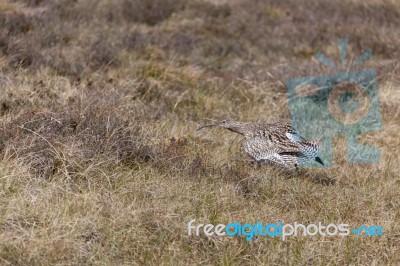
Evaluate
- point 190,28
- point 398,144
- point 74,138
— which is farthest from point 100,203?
point 190,28

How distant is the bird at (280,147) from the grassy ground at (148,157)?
0.12 m

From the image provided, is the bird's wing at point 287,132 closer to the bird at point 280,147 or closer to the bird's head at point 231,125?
the bird at point 280,147

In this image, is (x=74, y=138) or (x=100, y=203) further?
(x=74, y=138)

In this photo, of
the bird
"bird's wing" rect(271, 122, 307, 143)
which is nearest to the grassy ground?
the bird

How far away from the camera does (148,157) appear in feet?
19.2

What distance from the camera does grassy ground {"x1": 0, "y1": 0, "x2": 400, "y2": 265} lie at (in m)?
4.55

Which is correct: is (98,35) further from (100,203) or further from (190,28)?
(100,203)

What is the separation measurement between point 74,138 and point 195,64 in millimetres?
4662

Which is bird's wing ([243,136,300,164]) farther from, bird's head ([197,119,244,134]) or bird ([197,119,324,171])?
bird's head ([197,119,244,134])

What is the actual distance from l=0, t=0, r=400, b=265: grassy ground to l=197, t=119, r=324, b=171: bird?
12cm

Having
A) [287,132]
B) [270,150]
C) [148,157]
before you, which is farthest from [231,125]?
[148,157]

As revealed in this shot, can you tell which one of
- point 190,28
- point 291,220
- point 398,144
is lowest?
point 190,28

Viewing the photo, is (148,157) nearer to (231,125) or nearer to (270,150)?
(270,150)

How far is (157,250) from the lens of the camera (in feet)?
14.7
